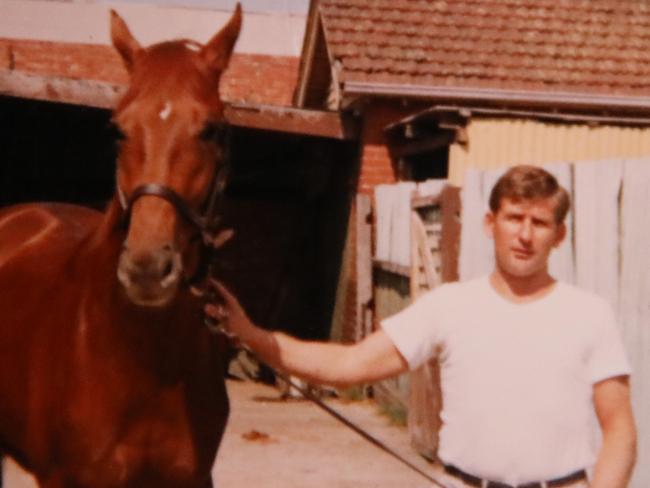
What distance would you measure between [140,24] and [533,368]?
76.4ft

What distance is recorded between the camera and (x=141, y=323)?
349cm

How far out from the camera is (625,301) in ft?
17.8

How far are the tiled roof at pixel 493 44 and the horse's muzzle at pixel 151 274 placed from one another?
27.1 feet

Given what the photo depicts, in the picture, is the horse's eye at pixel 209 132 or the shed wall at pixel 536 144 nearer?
the horse's eye at pixel 209 132

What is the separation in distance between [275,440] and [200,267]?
18.0 ft

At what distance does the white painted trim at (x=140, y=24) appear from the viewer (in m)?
24.1

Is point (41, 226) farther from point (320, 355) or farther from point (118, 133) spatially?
point (320, 355)

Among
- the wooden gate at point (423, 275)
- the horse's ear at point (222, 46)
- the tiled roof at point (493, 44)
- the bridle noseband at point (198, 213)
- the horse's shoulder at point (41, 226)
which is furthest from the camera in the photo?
the tiled roof at point (493, 44)

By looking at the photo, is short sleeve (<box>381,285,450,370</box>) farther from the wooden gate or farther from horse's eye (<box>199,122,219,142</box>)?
the wooden gate

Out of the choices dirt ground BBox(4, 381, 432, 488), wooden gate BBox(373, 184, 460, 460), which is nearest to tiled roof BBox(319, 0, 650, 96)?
wooden gate BBox(373, 184, 460, 460)

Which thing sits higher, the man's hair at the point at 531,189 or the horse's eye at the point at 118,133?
the horse's eye at the point at 118,133

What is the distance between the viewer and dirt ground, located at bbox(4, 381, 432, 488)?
7184 mm

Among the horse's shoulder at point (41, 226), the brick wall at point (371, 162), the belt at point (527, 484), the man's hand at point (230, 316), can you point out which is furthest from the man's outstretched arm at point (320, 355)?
the brick wall at point (371, 162)

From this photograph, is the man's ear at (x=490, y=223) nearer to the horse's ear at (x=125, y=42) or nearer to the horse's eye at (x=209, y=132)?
the horse's eye at (x=209, y=132)
